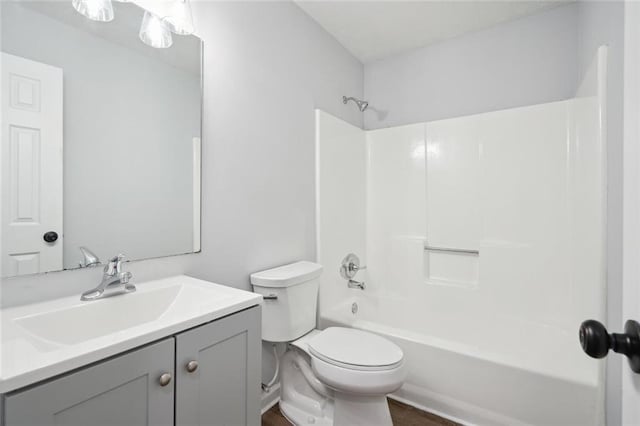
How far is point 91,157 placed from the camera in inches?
40.4

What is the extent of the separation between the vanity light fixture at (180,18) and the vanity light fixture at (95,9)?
0.64ft

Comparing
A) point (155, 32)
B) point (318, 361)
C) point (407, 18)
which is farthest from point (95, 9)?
point (407, 18)

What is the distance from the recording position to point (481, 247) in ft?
6.93

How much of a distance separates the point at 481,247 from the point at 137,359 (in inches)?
83.5

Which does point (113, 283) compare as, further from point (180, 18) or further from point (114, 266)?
point (180, 18)

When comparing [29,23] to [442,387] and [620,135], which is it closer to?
[620,135]

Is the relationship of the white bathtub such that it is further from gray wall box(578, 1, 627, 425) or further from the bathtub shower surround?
gray wall box(578, 1, 627, 425)

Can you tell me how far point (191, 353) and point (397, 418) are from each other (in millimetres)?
1440

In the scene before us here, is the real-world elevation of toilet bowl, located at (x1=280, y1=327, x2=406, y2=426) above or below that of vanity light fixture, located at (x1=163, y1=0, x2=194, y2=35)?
below

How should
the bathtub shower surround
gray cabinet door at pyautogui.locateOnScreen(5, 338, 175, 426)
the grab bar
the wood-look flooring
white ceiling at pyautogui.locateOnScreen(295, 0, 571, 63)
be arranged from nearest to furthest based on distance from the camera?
gray cabinet door at pyautogui.locateOnScreen(5, 338, 175, 426) → the bathtub shower surround → the wood-look flooring → white ceiling at pyautogui.locateOnScreen(295, 0, 571, 63) → the grab bar

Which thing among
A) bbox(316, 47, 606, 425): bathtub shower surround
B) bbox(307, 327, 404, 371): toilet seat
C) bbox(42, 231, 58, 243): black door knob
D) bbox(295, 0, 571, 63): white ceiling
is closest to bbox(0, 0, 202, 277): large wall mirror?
bbox(42, 231, 58, 243): black door knob

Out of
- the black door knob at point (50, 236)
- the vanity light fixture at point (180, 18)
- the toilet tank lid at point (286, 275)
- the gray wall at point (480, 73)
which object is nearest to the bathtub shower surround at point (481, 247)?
the gray wall at point (480, 73)

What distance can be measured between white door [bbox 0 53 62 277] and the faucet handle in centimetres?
13

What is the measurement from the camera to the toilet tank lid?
1525mm
